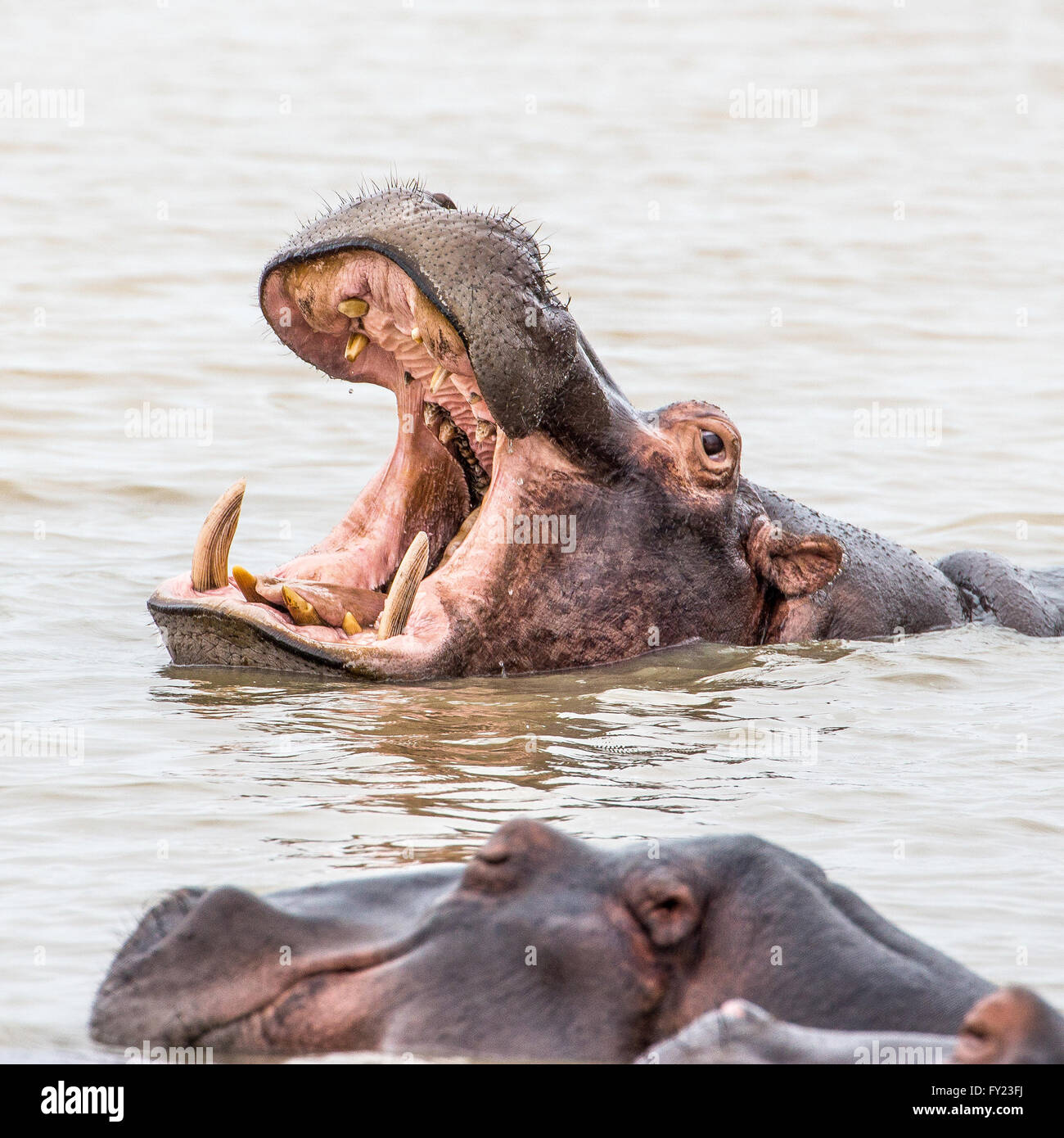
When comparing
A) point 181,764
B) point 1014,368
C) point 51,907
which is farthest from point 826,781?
point 1014,368

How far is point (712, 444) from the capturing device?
23.1 feet

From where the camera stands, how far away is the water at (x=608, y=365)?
519cm

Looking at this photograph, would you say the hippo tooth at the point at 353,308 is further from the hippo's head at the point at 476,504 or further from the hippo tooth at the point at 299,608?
the hippo tooth at the point at 299,608

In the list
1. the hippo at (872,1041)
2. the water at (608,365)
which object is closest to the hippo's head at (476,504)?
the water at (608,365)

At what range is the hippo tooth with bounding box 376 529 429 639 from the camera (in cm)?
655

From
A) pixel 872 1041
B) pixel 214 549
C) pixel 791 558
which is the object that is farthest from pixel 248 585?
pixel 872 1041

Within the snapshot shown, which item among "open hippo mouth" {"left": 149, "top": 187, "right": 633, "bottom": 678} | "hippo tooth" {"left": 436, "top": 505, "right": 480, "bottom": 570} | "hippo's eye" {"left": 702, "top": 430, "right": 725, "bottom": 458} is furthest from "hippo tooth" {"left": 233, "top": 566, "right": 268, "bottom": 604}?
"hippo's eye" {"left": 702, "top": 430, "right": 725, "bottom": 458}

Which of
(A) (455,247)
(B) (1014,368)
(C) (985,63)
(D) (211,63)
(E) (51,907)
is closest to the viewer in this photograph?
(E) (51,907)

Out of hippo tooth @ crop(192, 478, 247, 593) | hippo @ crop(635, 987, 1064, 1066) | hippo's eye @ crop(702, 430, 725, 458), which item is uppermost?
hippo's eye @ crop(702, 430, 725, 458)

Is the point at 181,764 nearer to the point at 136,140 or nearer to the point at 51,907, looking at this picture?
the point at 51,907

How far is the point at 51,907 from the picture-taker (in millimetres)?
4438

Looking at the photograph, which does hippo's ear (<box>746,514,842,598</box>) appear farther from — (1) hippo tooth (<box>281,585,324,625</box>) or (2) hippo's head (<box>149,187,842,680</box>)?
(1) hippo tooth (<box>281,585,324,625</box>)

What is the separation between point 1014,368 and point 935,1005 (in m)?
12.7

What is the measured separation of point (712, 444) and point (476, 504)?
913 mm
